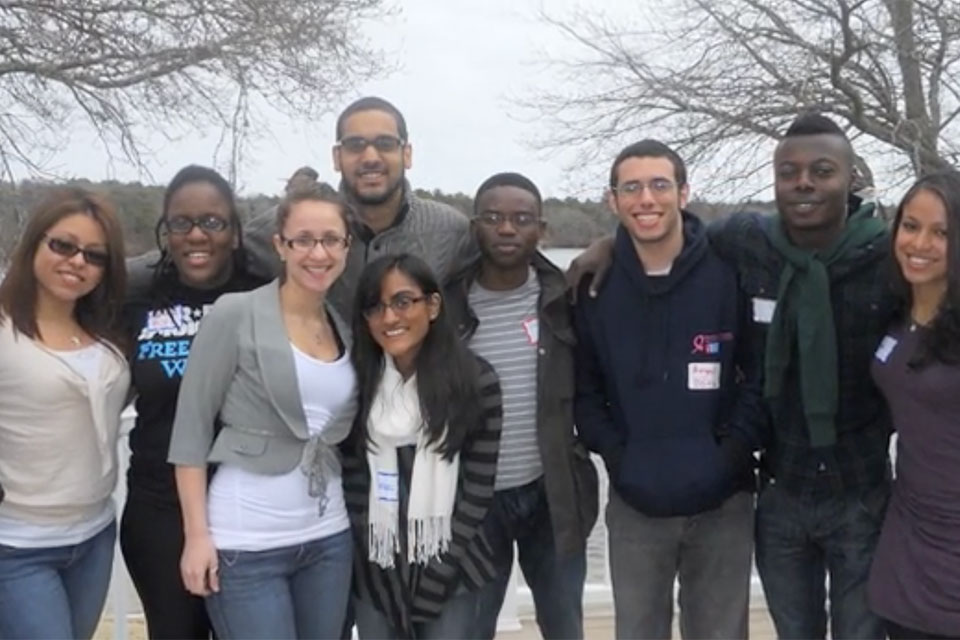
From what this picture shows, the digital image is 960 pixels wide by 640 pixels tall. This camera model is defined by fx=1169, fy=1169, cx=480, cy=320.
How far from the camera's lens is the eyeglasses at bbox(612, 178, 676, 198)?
3.69 m

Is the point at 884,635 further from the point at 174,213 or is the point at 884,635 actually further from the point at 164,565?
the point at 174,213

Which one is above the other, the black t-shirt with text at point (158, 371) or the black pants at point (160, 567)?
the black t-shirt with text at point (158, 371)

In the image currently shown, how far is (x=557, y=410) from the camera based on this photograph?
378 centimetres

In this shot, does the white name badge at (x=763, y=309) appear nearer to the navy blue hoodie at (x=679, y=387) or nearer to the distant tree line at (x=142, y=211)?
the navy blue hoodie at (x=679, y=387)

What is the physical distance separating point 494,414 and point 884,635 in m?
1.39

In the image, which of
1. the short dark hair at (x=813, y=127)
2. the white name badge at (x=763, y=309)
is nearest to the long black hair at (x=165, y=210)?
the white name badge at (x=763, y=309)

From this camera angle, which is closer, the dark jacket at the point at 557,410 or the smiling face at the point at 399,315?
the smiling face at the point at 399,315

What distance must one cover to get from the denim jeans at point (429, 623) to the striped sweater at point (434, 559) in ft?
0.07

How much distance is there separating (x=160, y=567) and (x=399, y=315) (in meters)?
1.04

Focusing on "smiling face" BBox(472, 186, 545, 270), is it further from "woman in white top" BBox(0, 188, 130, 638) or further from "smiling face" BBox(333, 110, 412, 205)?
"woman in white top" BBox(0, 188, 130, 638)

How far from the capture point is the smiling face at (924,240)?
3.26m

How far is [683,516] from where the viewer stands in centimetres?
372

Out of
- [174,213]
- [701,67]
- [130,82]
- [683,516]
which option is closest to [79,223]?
[174,213]

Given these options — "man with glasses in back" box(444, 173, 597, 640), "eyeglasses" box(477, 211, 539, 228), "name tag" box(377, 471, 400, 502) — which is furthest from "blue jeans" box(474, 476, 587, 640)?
"eyeglasses" box(477, 211, 539, 228)
